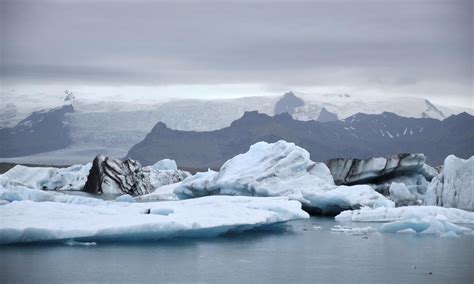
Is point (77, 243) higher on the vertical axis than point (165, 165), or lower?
higher

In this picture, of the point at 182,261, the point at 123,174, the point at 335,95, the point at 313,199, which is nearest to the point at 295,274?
the point at 182,261

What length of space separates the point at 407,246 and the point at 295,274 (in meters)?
6.21

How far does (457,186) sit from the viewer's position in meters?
33.2

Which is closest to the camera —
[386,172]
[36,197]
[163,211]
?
[163,211]

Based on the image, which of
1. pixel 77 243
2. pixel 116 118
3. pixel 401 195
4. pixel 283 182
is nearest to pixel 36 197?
pixel 283 182

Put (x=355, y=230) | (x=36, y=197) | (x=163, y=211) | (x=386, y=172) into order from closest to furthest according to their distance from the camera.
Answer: (x=163, y=211) < (x=355, y=230) < (x=36, y=197) < (x=386, y=172)

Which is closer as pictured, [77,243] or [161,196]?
[77,243]

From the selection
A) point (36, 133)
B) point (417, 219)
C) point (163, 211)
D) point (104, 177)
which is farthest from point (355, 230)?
point (36, 133)

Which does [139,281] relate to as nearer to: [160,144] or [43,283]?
[43,283]

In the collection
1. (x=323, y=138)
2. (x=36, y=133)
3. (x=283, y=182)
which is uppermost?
(x=283, y=182)

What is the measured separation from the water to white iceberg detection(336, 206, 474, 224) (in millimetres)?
4250

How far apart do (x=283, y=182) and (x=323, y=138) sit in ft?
461

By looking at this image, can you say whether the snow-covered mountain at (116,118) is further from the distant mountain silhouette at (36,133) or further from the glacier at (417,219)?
the glacier at (417,219)

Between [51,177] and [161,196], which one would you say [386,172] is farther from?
[51,177]
